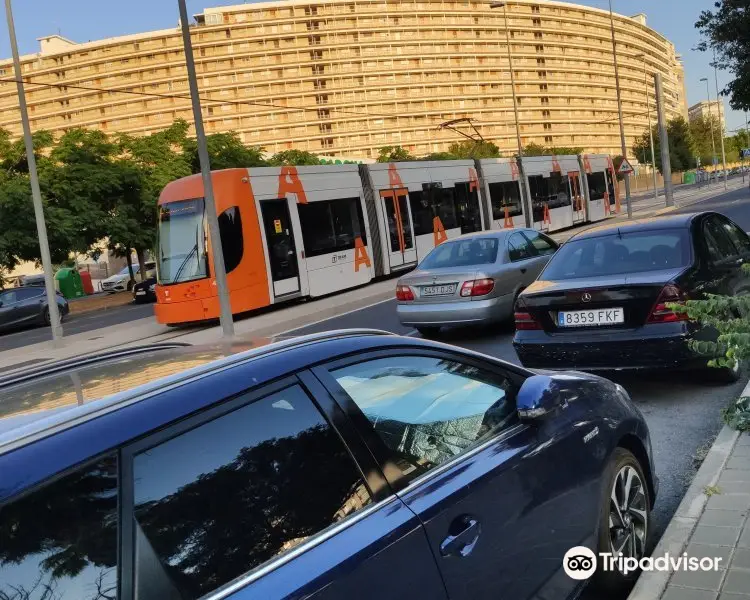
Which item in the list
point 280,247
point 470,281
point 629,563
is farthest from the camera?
point 280,247

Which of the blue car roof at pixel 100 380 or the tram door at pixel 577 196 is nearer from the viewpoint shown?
the blue car roof at pixel 100 380

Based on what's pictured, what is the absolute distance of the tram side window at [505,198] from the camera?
84.4ft

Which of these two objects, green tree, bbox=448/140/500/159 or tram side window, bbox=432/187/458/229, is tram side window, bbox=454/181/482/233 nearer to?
tram side window, bbox=432/187/458/229

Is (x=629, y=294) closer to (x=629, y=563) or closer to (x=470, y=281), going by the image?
(x=629, y=563)

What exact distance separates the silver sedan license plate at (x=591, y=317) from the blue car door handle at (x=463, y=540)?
12.9 feet

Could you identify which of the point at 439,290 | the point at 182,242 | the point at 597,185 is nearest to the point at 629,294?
the point at 439,290

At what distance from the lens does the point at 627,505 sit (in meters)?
3.14

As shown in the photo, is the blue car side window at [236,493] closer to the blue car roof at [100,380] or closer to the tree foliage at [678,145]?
the blue car roof at [100,380]

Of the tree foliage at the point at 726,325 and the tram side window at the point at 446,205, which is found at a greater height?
the tram side window at the point at 446,205

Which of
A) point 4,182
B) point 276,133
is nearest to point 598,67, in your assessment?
point 276,133

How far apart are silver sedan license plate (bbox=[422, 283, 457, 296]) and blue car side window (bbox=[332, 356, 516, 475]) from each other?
6.81 meters

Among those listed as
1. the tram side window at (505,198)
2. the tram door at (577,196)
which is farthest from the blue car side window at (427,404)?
the tram door at (577,196)

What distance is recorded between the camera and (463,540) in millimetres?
2102

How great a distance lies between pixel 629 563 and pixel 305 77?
106m
